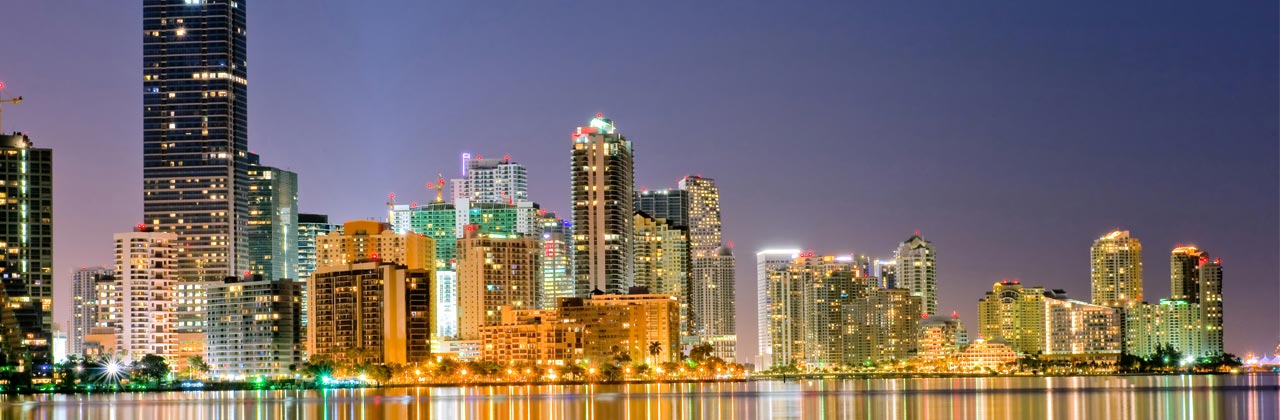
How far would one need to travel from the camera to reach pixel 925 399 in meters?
160

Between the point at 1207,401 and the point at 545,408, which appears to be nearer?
the point at 545,408

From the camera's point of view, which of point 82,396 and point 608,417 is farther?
point 82,396

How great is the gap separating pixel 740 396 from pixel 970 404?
35.5m

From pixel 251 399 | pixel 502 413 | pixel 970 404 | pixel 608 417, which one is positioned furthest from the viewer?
pixel 251 399

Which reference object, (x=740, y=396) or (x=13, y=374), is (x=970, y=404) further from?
(x=13, y=374)

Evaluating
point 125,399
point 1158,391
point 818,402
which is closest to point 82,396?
point 125,399

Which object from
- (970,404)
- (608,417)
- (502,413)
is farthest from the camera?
(970,404)

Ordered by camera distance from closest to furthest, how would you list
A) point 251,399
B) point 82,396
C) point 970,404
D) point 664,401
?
1. point 970,404
2. point 664,401
3. point 251,399
4. point 82,396

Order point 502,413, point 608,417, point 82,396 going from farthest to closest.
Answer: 1. point 82,396
2. point 502,413
3. point 608,417

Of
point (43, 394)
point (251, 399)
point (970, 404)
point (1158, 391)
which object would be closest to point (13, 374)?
point (43, 394)

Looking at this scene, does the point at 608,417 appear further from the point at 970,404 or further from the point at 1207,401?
the point at 1207,401

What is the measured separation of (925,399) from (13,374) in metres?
102

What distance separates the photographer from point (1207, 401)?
151125 millimetres

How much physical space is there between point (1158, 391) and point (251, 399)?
305ft
